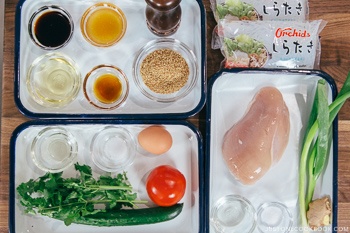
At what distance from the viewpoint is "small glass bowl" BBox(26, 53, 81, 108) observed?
1.51 meters

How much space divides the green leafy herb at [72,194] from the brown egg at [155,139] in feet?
0.36

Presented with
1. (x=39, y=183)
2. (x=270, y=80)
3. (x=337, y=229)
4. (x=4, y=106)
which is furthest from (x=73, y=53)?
(x=337, y=229)

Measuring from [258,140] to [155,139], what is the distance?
0.95ft

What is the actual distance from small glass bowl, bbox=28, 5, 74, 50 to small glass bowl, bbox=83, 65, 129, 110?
0.12 meters

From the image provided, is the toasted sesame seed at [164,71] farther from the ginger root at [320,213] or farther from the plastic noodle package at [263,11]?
the ginger root at [320,213]

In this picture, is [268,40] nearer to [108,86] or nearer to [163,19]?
[163,19]

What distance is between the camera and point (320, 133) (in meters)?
1.47

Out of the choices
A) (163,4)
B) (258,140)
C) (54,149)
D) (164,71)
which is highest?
(163,4)

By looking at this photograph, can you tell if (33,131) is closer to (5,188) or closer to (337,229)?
(5,188)

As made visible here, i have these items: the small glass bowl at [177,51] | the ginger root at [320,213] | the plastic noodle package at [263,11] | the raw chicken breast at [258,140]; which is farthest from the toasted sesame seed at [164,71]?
the ginger root at [320,213]

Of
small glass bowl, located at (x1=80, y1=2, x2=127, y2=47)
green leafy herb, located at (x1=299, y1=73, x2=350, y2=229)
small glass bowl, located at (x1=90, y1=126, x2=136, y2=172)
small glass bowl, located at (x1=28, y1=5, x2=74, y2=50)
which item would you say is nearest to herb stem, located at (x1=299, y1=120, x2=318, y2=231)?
green leafy herb, located at (x1=299, y1=73, x2=350, y2=229)

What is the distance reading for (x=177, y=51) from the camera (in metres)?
1.56

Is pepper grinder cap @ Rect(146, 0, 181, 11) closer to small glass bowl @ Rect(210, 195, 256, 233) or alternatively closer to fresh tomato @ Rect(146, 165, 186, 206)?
fresh tomato @ Rect(146, 165, 186, 206)

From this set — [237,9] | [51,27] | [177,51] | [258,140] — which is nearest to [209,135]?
[258,140]
